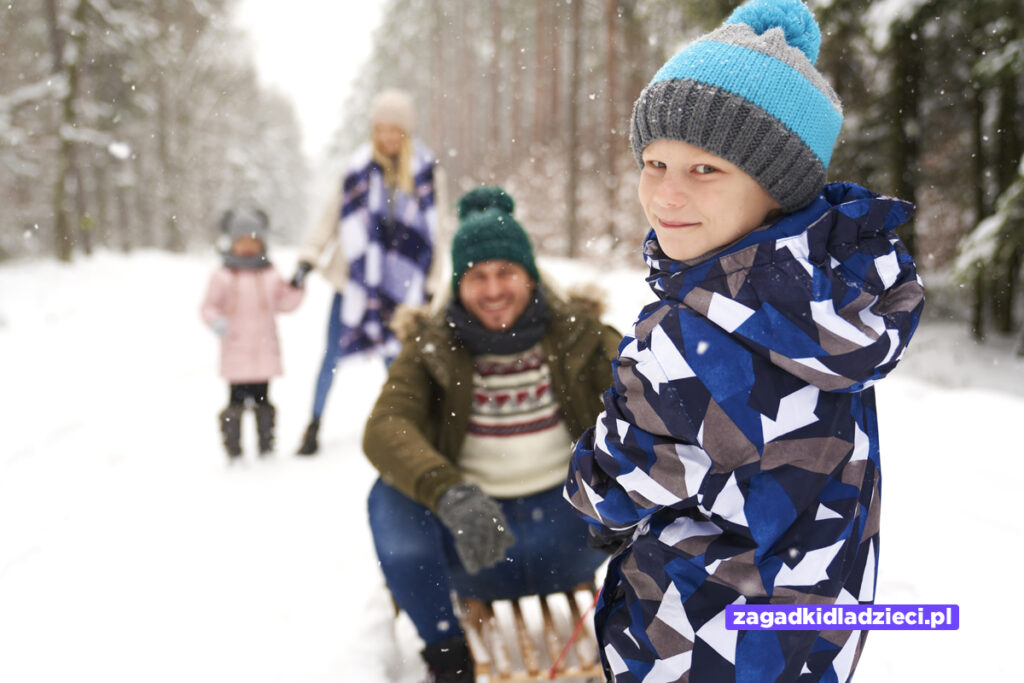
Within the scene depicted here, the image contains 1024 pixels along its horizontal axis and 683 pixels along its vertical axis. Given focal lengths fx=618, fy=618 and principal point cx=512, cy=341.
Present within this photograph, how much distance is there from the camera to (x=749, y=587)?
1.24 meters

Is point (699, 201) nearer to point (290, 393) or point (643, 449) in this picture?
point (643, 449)

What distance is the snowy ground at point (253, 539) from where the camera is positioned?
229 centimetres

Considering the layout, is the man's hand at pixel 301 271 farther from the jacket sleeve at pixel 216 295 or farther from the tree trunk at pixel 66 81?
the tree trunk at pixel 66 81

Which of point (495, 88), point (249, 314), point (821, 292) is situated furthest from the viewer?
point (495, 88)

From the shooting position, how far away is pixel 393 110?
4.16m

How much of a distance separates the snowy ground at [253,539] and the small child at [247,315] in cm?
41

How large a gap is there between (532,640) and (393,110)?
3381 millimetres

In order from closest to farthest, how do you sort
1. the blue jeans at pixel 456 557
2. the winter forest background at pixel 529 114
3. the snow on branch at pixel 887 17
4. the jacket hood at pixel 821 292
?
the jacket hood at pixel 821 292, the blue jeans at pixel 456 557, the snow on branch at pixel 887 17, the winter forest background at pixel 529 114

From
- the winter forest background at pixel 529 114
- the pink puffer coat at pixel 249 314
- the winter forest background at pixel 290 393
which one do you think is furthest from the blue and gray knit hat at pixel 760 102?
the pink puffer coat at pixel 249 314

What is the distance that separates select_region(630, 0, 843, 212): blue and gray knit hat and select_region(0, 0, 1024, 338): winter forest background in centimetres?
138

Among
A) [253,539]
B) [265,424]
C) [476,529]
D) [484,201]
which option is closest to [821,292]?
[476,529]

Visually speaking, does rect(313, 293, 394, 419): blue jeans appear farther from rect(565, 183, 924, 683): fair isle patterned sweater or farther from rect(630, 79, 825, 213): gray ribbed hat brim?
rect(630, 79, 825, 213): gray ribbed hat brim

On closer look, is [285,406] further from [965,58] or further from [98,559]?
[965,58]

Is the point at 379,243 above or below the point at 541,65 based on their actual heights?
below
